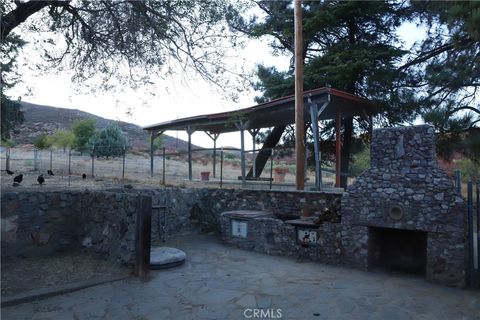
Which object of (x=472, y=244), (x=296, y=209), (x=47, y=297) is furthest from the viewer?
(x=296, y=209)

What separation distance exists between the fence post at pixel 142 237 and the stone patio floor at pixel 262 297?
24 centimetres

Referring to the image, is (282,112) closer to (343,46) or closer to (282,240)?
(343,46)

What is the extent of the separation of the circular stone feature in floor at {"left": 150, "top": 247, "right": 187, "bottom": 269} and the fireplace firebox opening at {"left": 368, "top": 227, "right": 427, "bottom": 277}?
3.57 m

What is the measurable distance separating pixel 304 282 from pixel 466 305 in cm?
230

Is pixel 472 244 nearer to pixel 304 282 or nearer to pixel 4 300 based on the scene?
pixel 304 282

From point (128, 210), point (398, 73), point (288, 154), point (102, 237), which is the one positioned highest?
point (398, 73)

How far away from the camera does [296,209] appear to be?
9.42 meters

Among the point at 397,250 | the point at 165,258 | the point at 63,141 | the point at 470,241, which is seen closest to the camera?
the point at 470,241

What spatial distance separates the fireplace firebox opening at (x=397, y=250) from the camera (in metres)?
7.34

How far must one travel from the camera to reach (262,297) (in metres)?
5.63

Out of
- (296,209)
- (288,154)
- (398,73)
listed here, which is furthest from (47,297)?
(288,154)

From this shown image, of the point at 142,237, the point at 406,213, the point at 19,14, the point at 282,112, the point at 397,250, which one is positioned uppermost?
the point at 19,14

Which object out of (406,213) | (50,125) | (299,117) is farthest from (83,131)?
(406,213)

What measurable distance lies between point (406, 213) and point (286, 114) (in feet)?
26.8
